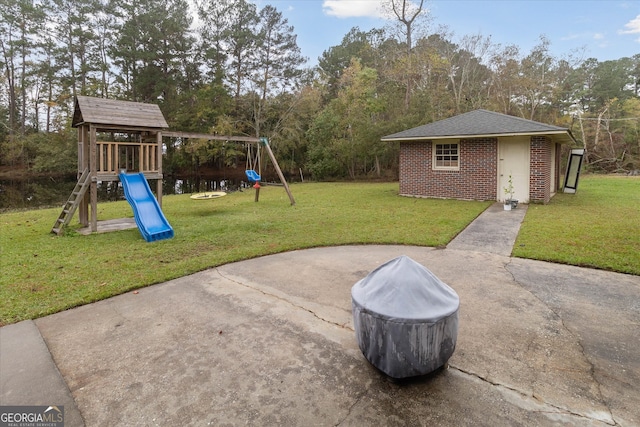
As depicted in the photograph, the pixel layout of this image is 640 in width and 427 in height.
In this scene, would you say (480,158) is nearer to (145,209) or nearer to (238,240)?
(238,240)

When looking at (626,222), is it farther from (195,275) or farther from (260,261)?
(195,275)

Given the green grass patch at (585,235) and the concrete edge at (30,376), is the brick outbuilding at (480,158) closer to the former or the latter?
the green grass patch at (585,235)

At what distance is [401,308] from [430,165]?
11785 mm

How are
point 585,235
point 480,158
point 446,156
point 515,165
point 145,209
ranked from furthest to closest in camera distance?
point 446,156 < point 480,158 < point 515,165 < point 145,209 < point 585,235

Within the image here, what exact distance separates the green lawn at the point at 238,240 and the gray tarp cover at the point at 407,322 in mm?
3175

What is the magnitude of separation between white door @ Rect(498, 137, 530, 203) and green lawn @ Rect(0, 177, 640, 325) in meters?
1.25

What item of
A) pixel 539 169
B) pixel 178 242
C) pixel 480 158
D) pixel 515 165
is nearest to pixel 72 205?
pixel 178 242

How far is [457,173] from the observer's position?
40.9 ft

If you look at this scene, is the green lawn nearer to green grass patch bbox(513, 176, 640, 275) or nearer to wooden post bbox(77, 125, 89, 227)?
green grass patch bbox(513, 176, 640, 275)

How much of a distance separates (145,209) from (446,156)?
1022cm

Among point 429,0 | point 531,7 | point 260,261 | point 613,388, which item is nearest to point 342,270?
point 260,261

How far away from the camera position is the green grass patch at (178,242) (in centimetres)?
414

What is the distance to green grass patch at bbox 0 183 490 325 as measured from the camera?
4.14m

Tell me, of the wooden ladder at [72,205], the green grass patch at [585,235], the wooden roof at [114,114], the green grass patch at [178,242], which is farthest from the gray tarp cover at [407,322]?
the wooden roof at [114,114]
